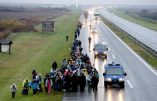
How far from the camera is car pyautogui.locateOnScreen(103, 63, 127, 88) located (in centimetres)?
3438

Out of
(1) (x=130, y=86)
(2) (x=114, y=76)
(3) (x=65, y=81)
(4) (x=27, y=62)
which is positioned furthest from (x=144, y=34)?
(3) (x=65, y=81)

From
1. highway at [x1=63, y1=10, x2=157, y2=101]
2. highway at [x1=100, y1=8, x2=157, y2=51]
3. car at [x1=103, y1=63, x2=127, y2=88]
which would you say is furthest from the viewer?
highway at [x1=100, y1=8, x2=157, y2=51]

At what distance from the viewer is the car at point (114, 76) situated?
34.4 m

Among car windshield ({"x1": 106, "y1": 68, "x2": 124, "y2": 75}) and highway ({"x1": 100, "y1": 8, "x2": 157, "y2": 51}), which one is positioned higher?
car windshield ({"x1": 106, "y1": 68, "x2": 124, "y2": 75})

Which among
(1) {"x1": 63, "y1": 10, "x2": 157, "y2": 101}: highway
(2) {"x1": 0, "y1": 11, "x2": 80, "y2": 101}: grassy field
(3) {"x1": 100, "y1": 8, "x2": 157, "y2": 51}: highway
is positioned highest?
(1) {"x1": 63, "y1": 10, "x2": 157, "y2": 101}: highway

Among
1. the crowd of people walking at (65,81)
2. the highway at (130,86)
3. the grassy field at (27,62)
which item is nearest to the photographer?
the highway at (130,86)

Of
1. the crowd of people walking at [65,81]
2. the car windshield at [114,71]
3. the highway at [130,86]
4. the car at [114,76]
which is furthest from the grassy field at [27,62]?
the car windshield at [114,71]

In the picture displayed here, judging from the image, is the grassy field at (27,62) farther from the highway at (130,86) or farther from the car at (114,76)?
the car at (114,76)

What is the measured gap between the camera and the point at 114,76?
34.6 m

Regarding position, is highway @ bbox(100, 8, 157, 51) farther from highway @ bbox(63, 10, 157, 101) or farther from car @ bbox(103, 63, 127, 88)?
car @ bbox(103, 63, 127, 88)

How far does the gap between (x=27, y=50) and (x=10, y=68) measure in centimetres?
1727

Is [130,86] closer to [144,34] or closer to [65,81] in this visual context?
[65,81]

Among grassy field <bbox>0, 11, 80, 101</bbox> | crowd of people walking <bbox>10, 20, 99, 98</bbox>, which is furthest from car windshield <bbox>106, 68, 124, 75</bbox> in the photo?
grassy field <bbox>0, 11, 80, 101</bbox>

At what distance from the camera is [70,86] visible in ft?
110
